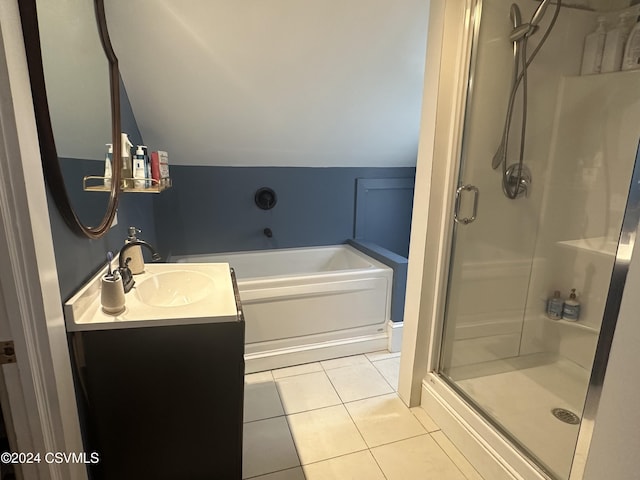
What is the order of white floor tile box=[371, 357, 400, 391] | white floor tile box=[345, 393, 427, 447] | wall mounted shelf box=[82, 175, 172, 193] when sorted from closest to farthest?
wall mounted shelf box=[82, 175, 172, 193], white floor tile box=[345, 393, 427, 447], white floor tile box=[371, 357, 400, 391]

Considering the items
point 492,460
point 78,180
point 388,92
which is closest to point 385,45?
point 388,92

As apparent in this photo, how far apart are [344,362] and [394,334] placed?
1.33ft

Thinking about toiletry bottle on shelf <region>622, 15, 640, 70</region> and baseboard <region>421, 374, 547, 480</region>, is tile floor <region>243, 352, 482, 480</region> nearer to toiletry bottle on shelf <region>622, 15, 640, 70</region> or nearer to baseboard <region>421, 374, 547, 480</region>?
baseboard <region>421, 374, 547, 480</region>

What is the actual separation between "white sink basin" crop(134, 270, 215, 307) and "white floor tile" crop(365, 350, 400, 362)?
1355 mm

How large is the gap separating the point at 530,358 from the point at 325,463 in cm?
133

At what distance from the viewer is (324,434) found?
1801 millimetres

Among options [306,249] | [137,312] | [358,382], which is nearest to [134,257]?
[137,312]

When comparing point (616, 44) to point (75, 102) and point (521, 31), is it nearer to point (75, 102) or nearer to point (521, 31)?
point (521, 31)

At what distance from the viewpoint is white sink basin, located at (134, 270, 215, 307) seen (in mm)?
1593

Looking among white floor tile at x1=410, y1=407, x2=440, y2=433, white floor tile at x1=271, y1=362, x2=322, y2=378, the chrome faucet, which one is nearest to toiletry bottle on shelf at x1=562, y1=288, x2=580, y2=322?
white floor tile at x1=410, y1=407, x2=440, y2=433

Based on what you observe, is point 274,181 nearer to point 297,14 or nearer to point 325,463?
point 297,14

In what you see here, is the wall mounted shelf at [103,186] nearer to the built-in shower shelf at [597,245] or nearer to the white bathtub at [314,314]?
the white bathtub at [314,314]

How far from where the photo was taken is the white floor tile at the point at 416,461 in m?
1.58

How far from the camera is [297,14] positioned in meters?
1.85
